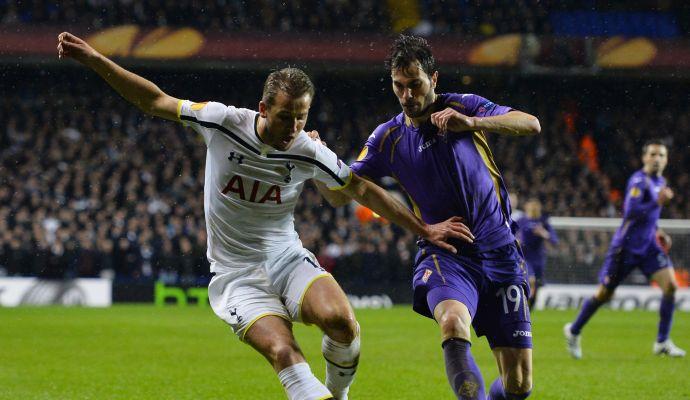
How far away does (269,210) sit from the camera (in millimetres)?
5344

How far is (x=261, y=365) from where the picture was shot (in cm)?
1020

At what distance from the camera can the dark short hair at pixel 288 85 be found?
16.0 feet

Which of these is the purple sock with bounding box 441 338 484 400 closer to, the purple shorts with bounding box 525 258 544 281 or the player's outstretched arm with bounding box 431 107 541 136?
the player's outstretched arm with bounding box 431 107 541 136

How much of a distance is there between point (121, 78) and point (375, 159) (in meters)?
1.57

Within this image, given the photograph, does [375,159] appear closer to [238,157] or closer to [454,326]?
[238,157]

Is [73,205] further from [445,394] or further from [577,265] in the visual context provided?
[445,394]

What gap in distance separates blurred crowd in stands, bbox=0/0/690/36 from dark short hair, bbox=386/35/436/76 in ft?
75.0

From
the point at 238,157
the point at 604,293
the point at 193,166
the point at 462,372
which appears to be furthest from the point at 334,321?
the point at 193,166

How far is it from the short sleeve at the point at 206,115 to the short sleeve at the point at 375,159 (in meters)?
0.93

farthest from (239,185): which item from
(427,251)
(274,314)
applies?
(427,251)

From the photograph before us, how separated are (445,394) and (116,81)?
4235mm

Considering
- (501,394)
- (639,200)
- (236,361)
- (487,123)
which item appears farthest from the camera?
(639,200)

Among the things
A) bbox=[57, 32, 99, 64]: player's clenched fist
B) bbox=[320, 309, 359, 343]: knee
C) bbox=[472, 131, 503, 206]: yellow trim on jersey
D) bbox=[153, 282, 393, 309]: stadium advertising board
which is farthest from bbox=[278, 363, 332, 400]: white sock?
bbox=[153, 282, 393, 309]: stadium advertising board

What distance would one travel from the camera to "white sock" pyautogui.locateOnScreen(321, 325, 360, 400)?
17.4 feet
